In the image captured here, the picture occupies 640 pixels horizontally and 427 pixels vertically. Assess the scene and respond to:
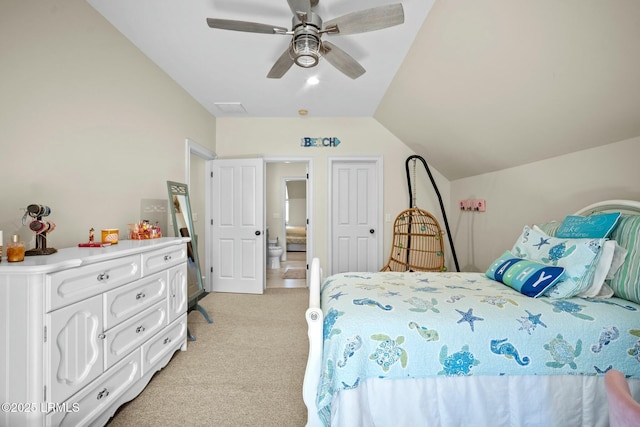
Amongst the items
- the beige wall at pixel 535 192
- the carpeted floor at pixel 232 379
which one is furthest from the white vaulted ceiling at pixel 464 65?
the carpeted floor at pixel 232 379

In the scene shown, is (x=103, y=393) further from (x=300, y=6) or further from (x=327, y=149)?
(x=327, y=149)

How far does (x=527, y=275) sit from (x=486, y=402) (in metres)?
0.77

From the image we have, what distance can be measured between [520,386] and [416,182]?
3201mm

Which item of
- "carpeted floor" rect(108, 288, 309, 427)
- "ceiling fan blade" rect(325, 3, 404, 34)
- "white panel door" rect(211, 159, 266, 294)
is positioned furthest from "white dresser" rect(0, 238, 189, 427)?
"white panel door" rect(211, 159, 266, 294)

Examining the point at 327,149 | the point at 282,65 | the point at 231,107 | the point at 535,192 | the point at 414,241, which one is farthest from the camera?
the point at 327,149

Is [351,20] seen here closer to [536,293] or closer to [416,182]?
[536,293]

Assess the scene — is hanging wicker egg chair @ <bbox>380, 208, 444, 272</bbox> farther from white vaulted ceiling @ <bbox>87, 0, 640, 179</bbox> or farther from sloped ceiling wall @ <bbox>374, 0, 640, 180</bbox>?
sloped ceiling wall @ <bbox>374, 0, 640, 180</bbox>

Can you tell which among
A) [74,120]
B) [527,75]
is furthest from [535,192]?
[74,120]

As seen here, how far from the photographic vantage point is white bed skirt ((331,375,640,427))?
1.32 metres

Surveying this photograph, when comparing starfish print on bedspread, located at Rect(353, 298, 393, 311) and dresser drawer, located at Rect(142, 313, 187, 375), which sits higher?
starfish print on bedspread, located at Rect(353, 298, 393, 311)

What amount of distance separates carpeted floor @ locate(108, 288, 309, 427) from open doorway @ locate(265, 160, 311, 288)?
5.45ft

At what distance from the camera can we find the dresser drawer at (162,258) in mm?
1841

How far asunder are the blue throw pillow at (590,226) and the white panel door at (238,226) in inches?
131

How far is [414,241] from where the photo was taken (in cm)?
404
